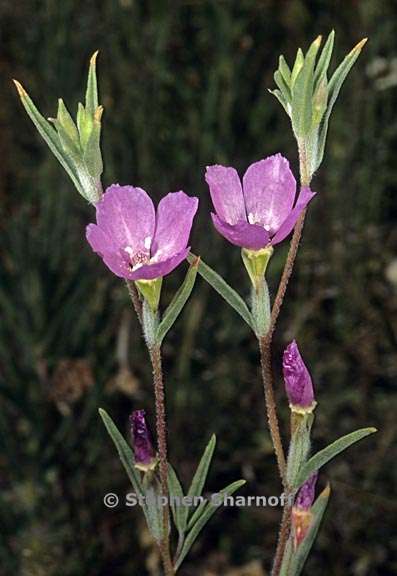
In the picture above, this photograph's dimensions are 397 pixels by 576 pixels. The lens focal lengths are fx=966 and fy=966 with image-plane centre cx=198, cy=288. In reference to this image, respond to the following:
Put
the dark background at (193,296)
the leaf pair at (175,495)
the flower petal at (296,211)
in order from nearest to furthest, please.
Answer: the flower petal at (296,211) < the leaf pair at (175,495) < the dark background at (193,296)

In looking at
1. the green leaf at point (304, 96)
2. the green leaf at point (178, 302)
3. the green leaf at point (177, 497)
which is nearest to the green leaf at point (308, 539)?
the green leaf at point (177, 497)

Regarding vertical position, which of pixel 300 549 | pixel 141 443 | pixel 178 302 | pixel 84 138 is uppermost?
pixel 84 138

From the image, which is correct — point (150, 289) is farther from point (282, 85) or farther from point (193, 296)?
point (193, 296)

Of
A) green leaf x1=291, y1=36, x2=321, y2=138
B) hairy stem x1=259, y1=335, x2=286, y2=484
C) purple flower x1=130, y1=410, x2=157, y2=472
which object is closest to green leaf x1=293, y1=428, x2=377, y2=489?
hairy stem x1=259, y1=335, x2=286, y2=484

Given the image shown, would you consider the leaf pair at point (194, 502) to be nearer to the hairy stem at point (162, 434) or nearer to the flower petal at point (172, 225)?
the hairy stem at point (162, 434)

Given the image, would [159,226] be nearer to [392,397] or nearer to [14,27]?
[392,397]

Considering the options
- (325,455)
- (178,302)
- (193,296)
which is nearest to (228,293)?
(178,302)

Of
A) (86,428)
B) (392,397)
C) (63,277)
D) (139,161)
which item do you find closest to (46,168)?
(139,161)

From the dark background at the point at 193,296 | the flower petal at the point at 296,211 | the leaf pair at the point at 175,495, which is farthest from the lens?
the dark background at the point at 193,296
